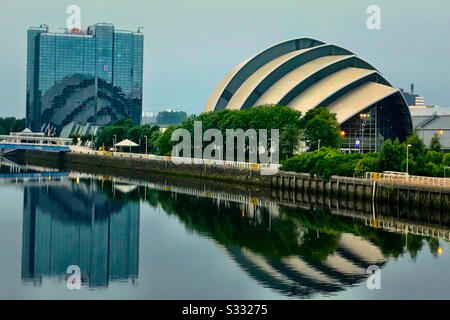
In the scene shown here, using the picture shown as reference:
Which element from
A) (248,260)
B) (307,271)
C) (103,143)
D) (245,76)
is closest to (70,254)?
(248,260)

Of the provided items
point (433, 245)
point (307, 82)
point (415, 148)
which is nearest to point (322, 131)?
point (307, 82)

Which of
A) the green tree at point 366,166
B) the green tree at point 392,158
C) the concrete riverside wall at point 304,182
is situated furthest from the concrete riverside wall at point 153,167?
the green tree at point 392,158

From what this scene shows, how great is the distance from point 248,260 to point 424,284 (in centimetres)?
809

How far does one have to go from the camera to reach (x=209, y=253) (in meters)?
35.5

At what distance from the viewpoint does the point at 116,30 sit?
19688cm

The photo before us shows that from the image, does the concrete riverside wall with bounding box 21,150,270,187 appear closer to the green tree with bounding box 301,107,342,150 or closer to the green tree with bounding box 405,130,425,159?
the green tree with bounding box 301,107,342,150

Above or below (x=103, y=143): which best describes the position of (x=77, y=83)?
above

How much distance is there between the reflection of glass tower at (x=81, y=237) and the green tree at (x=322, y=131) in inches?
816

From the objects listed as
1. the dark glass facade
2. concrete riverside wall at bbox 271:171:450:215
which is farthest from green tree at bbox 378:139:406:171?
the dark glass facade

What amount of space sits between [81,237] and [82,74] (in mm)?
154898

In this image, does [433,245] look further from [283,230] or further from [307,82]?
[307,82]

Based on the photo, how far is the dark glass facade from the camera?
192 m

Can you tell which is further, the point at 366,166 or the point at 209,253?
the point at 366,166
